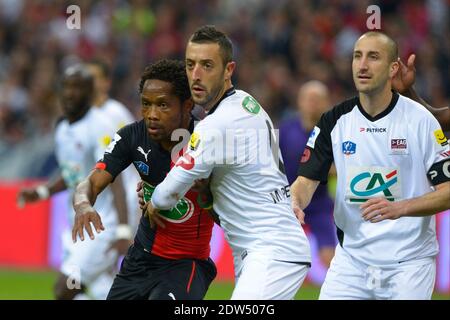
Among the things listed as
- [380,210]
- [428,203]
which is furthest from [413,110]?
[380,210]

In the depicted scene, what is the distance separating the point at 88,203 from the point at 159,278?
73cm

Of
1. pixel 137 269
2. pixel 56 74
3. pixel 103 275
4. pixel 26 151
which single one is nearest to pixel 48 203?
pixel 26 151

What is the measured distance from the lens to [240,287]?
20.0 feet

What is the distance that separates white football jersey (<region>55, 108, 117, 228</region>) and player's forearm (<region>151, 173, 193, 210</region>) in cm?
382

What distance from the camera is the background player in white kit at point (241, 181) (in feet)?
20.2

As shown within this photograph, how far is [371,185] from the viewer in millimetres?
6844

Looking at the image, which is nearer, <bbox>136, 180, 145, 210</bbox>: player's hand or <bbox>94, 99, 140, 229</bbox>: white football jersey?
<bbox>136, 180, 145, 210</bbox>: player's hand

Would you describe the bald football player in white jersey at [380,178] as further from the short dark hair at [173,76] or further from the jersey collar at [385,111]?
the short dark hair at [173,76]

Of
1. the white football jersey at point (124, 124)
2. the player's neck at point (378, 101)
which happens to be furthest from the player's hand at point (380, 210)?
the white football jersey at point (124, 124)

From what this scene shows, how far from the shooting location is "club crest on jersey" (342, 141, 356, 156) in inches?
274

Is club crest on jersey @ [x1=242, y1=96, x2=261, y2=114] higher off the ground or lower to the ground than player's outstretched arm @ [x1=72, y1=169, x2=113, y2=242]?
higher

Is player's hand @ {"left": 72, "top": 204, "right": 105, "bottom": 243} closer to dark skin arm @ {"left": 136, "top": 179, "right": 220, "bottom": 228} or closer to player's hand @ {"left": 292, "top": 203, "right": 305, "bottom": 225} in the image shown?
dark skin arm @ {"left": 136, "top": 179, "right": 220, "bottom": 228}

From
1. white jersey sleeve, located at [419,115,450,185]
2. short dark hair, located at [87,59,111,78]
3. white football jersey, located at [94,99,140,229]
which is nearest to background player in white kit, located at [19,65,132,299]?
white football jersey, located at [94,99,140,229]

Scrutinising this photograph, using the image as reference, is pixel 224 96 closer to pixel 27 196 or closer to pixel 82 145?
pixel 27 196
